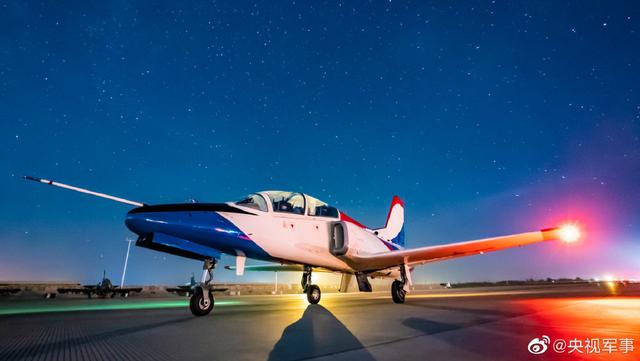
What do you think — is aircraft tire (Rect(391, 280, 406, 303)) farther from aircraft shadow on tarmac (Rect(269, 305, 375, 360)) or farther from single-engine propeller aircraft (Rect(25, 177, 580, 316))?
aircraft shadow on tarmac (Rect(269, 305, 375, 360))

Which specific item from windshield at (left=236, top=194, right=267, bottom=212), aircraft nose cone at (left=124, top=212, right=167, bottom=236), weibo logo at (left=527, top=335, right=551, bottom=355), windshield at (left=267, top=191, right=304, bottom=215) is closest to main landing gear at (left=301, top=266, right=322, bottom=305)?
windshield at (left=267, top=191, right=304, bottom=215)

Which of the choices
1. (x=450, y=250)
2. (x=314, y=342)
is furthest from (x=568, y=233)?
(x=314, y=342)

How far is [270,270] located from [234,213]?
981cm

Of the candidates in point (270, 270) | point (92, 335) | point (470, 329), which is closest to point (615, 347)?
point (470, 329)

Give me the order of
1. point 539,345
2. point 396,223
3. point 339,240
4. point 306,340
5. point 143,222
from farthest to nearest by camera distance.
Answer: point 396,223, point 339,240, point 143,222, point 306,340, point 539,345

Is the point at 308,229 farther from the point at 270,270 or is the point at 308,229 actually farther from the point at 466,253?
the point at 270,270

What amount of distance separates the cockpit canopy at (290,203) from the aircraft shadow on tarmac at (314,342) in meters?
4.28

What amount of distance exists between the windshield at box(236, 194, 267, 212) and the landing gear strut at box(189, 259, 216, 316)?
176cm

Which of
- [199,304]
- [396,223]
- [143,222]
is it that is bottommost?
[199,304]

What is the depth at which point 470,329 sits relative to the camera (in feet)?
18.6

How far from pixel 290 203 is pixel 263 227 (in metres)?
1.39

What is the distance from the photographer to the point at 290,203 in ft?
34.1

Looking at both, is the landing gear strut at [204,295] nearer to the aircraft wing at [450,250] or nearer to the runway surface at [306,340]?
the runway surface at [306,340]

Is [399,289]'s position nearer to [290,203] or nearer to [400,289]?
[400,289]
